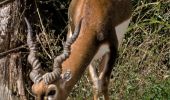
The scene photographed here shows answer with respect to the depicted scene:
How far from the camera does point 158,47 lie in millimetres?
8016

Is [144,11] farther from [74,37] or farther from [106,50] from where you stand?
[74,37]

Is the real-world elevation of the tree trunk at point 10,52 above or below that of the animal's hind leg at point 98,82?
above

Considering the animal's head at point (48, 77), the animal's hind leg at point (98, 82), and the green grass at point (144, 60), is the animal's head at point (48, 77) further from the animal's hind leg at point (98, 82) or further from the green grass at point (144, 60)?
the green grass at point (144, 60)

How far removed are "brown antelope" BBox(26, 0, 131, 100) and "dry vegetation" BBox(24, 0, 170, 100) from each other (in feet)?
2.32

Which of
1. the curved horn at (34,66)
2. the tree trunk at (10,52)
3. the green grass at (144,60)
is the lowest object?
the green grass at (144,60)

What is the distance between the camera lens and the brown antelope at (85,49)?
5.43 metres

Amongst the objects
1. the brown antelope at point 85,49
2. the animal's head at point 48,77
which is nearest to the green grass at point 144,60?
→ the brown antelope at point 85,49

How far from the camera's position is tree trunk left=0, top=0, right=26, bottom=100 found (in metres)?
6.61

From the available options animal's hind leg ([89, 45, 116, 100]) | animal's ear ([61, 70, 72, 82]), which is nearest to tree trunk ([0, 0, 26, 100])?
animal's hind leg ([89, 45, 116, 100])

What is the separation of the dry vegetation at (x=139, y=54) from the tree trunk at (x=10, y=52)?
27.6 inches

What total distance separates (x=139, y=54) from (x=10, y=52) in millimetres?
1933

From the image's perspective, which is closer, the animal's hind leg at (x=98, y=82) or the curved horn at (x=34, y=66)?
the curved horn at (x=34, y=66)

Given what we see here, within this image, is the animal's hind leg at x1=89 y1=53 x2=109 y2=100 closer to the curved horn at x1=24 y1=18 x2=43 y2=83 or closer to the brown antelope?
the brown antelope

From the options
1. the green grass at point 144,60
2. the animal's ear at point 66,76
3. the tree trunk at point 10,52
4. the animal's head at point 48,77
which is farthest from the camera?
the green grass at point 144,60
